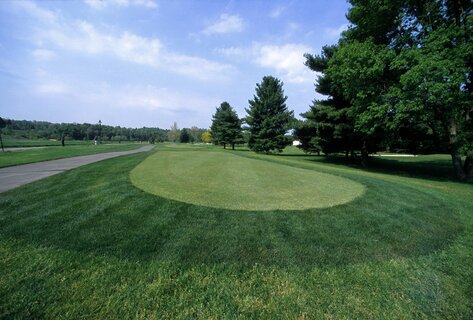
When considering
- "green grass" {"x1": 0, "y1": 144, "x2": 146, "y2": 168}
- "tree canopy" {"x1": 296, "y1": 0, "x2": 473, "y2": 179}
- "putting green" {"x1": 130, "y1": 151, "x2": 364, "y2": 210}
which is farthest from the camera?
"green grass" {"x1": 0, "y1": 144, "x2": 146, "y2": 168}

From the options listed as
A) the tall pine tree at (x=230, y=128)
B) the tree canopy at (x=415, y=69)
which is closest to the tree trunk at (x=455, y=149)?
the tree canopy at (x=415, y=69)

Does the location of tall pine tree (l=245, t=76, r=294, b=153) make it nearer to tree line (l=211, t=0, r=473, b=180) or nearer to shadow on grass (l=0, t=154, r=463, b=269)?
tree line (l=211, t=0, r=473, b=180)

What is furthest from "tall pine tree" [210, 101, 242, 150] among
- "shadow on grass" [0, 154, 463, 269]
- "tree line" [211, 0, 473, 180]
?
"shadow on grass" [0, 154, 463, 269]

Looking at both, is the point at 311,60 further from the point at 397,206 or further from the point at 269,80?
the point at 397,206

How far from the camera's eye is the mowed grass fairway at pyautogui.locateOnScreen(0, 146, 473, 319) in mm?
2559

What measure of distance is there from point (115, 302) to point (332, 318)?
2582 millimetres

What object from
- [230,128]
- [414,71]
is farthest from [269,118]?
[414,71]

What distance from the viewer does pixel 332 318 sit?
2.44m

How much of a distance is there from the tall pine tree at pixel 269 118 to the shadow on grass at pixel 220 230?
1222 inches

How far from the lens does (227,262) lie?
134 inches

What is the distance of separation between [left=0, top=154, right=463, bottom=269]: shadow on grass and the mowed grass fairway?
25mm

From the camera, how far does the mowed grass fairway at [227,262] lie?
2.56 meters

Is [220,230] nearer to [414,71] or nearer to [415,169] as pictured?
[414,71]

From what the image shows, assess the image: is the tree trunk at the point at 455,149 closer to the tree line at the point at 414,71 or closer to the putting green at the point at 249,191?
the tree line at the point at 414,71
